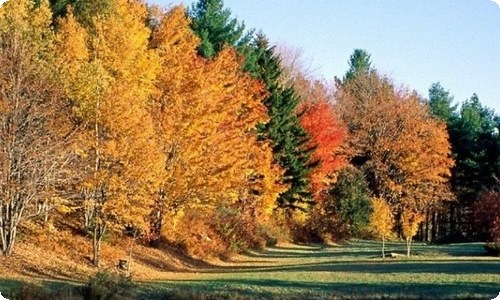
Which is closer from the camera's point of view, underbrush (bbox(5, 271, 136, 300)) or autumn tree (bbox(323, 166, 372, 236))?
underbrush (bbox(5, 271, 136, 300))

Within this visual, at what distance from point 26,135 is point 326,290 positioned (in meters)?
10.2

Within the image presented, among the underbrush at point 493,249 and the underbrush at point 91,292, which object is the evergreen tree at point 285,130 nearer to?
the underbrush at point 493,249

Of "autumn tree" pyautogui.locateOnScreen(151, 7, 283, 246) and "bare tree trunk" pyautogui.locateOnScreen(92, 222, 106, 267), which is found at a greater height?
"autumn tree" pyautogui.locateOnScreen(151, 7, 283, 246)

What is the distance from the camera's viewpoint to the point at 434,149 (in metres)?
57.1

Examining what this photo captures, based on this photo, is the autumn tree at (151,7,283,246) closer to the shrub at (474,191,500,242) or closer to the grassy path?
the grassy path

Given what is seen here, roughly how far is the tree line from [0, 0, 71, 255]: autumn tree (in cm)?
6

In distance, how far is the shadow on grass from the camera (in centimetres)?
1691

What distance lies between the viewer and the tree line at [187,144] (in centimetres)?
2327

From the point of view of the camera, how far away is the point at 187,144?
30.5m

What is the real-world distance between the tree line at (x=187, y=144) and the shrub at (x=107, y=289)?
651cm

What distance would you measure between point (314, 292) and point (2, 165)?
10100mm

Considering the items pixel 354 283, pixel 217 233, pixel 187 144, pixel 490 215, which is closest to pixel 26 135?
pixel 187 144

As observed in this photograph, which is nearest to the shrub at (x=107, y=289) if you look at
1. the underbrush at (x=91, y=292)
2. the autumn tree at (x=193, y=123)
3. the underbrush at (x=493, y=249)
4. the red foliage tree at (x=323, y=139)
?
the underbrush at (x=91, y=292)

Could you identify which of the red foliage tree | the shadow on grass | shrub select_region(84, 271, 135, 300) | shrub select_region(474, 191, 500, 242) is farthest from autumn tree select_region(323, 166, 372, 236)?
shrub select_region(84, 271, 135, 300)
